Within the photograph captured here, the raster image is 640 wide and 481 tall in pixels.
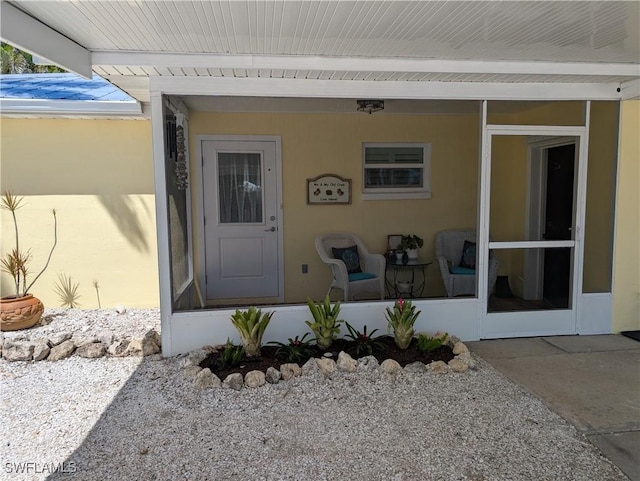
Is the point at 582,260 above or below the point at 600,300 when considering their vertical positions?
above

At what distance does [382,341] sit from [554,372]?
1324 millimetres

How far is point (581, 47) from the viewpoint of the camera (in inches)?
126

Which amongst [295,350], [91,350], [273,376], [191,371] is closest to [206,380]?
[191,371]

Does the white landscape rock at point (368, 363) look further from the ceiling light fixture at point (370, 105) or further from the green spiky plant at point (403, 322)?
the ceiling light fixture at point (370, 105)

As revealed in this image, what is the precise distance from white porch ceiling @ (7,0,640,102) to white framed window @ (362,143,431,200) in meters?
1.87

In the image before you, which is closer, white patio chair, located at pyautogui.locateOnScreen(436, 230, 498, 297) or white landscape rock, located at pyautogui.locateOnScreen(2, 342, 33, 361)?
white landscape rock, located at pyautogui.locateOnScreen(2, 342, 33, 361)

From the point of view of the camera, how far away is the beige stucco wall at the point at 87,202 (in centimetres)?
504

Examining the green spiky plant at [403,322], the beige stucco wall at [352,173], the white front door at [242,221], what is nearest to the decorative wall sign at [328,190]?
the beige stucco wall at [352,173]

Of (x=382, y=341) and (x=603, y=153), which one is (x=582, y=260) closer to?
(x=603, y=153)

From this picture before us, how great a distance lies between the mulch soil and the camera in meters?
3.38

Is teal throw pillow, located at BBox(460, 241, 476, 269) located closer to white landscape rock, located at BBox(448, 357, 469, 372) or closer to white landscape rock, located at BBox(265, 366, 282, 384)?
white landscape rock, located at BBox(448, 357, 469, 372)

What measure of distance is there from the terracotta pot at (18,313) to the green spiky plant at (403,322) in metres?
3.57

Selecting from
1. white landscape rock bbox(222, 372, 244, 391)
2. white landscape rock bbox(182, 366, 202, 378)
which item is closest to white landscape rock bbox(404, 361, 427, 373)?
white landscape rock bbox(222, 372, 244, 391)

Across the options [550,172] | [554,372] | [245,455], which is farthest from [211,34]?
[550,172]
